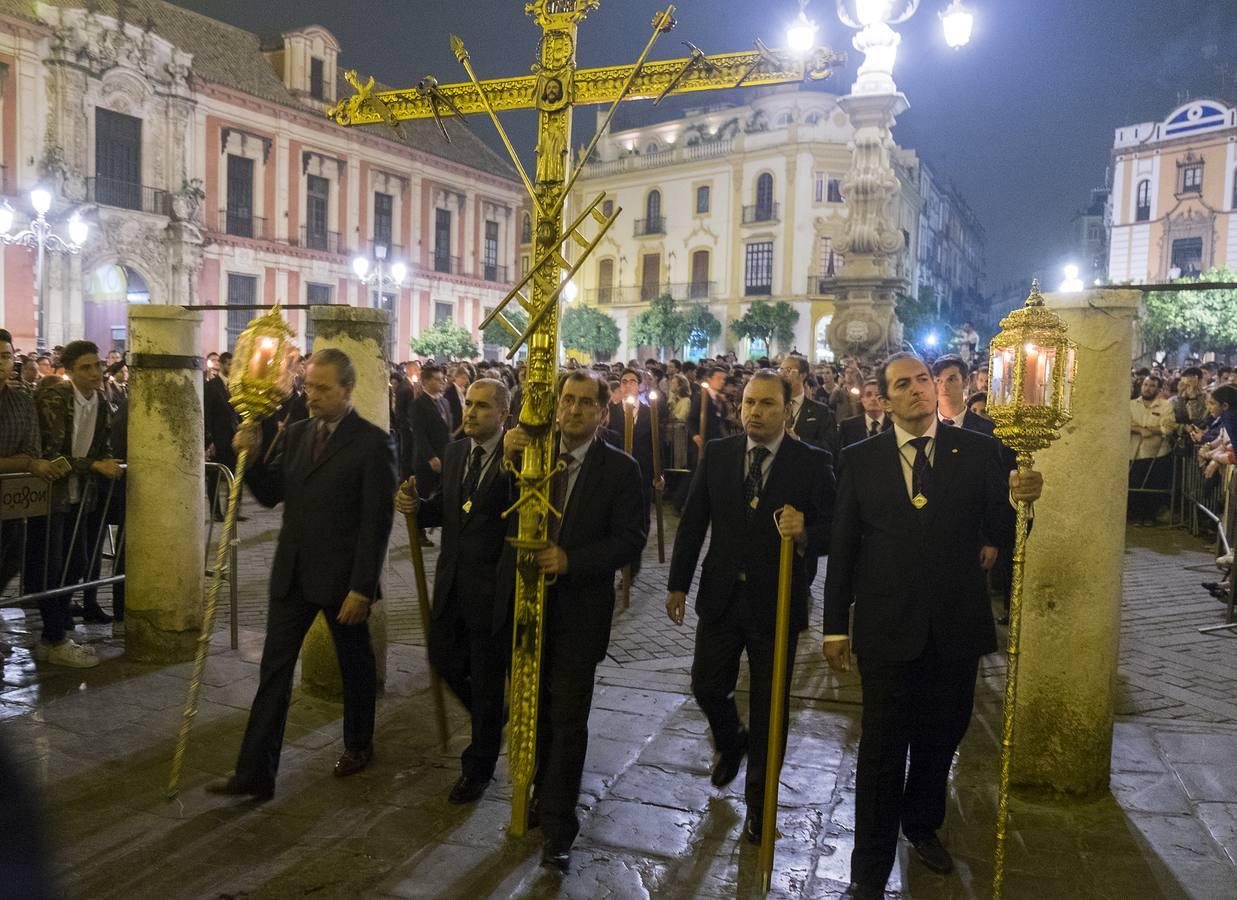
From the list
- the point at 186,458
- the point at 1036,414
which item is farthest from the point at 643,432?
the point at 1036,414

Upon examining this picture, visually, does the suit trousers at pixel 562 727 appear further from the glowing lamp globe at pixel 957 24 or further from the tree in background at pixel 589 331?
the tree in background at pixel 589 331

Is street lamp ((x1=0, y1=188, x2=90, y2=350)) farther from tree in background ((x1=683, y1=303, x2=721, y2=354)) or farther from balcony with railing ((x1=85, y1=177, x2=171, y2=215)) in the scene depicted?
tree in background ((x1=683, y1=303, x2=721, y2=354))

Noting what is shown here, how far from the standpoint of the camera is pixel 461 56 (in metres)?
3.95

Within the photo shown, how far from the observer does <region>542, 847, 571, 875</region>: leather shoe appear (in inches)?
146

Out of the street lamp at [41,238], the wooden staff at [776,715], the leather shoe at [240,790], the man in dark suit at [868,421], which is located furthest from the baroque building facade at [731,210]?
the leather shoe at [240,790]

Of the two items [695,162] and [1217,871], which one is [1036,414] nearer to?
[1217,871]

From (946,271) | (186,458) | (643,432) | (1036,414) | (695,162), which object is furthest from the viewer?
(946,271)

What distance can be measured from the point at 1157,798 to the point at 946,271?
234ft

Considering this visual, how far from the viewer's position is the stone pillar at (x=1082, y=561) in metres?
4.33

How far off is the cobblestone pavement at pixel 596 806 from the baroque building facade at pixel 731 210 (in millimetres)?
39879

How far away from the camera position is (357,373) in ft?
18.3

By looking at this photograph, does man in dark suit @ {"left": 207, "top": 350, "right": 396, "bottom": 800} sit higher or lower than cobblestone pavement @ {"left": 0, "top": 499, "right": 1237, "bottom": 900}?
higher

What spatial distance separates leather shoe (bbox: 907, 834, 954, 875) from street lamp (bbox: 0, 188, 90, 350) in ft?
66.9

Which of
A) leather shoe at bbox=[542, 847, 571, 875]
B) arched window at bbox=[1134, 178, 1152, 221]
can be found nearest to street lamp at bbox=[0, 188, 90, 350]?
leather shoe at bbox=[542, 847, 571, 875]
